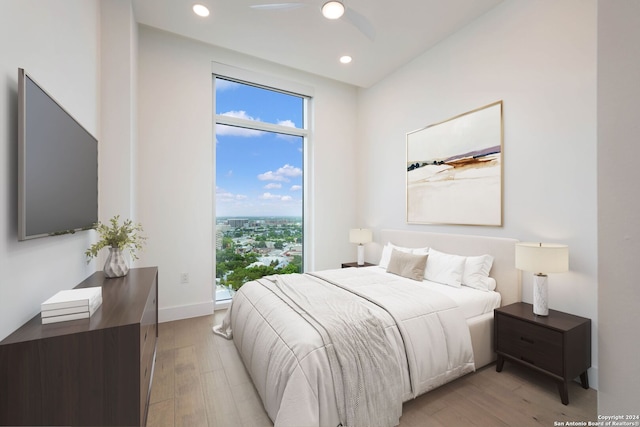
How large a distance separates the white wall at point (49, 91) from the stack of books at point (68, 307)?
0.32ft

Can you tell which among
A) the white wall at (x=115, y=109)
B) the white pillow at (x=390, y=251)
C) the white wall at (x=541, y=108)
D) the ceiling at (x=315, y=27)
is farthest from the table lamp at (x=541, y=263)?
the white wall at (x=115, y=109)

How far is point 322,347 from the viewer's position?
60.4 inches

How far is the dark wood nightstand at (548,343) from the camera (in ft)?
5.92

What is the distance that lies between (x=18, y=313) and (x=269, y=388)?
1275mm

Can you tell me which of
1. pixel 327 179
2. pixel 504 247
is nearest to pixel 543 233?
pixel 504 247

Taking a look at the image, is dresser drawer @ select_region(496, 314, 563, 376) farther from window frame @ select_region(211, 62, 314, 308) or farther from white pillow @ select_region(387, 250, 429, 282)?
window frame @ select_region(211, 62, 314, 308)

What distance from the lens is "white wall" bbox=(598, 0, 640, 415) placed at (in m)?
0.74

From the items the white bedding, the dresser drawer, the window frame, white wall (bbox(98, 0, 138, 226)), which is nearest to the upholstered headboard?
the white bedding

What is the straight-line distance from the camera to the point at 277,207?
13.7ft

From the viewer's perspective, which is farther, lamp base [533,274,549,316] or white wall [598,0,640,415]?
lamp base [533,274,549,316]

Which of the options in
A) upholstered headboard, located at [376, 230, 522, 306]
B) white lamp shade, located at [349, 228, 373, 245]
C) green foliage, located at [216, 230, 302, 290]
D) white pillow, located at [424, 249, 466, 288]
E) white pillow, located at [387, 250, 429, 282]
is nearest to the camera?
upholstered headboard, located at [376, 230, 522, 306]

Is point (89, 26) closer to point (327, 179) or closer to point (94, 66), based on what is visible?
point (94, 66)

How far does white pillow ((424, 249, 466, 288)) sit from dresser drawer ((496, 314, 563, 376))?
1.75ft

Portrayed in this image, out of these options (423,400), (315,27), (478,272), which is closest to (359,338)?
(423,400)
